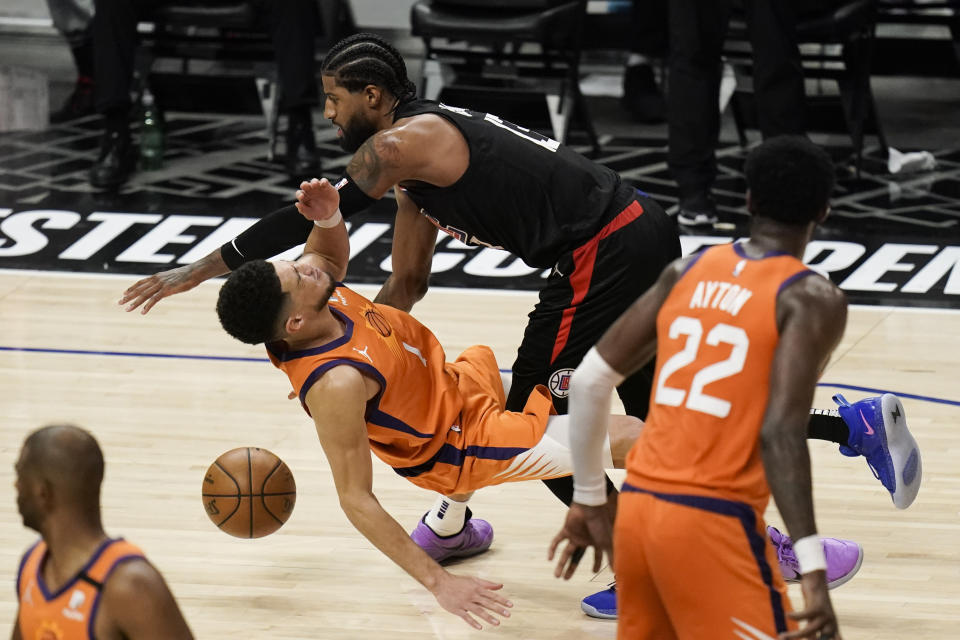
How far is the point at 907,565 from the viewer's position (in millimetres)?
4668

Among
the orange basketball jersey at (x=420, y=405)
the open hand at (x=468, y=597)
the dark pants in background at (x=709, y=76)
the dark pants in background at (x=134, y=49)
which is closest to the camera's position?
the open hand at (x=468, y=597)

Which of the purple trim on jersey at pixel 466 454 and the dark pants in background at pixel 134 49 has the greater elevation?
the purple trim on jersey at pixel 466 454

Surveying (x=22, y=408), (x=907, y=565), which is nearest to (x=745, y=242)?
(x=907, y=565)

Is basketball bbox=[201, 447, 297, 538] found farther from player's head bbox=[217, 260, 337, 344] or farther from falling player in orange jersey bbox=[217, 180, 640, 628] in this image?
player's head bbox=[217, 260, 337, 344]

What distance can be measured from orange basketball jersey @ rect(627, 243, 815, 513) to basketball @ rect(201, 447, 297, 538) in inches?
67.4

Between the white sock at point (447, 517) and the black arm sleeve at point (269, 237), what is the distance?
3.32ft

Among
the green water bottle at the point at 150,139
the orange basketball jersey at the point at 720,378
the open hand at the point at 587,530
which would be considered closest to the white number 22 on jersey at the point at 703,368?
the orange basketball jersey at the point at 720,378

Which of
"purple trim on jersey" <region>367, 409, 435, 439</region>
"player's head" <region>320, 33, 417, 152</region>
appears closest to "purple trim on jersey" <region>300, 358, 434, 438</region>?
"purple trim on jersey" <region>367, 409, 435, 439</region>

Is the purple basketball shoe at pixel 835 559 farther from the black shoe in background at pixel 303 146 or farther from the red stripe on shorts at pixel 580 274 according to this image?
the black shoe in background at pixel 303 146

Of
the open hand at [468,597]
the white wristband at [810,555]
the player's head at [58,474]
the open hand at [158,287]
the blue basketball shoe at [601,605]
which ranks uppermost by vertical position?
the player's head at [58,474]

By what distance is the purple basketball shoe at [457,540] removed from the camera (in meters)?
4.73

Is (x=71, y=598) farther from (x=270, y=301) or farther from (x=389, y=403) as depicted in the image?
(x=389, y=403)

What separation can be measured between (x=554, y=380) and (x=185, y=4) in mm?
6233

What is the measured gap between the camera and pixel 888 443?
452 cm
